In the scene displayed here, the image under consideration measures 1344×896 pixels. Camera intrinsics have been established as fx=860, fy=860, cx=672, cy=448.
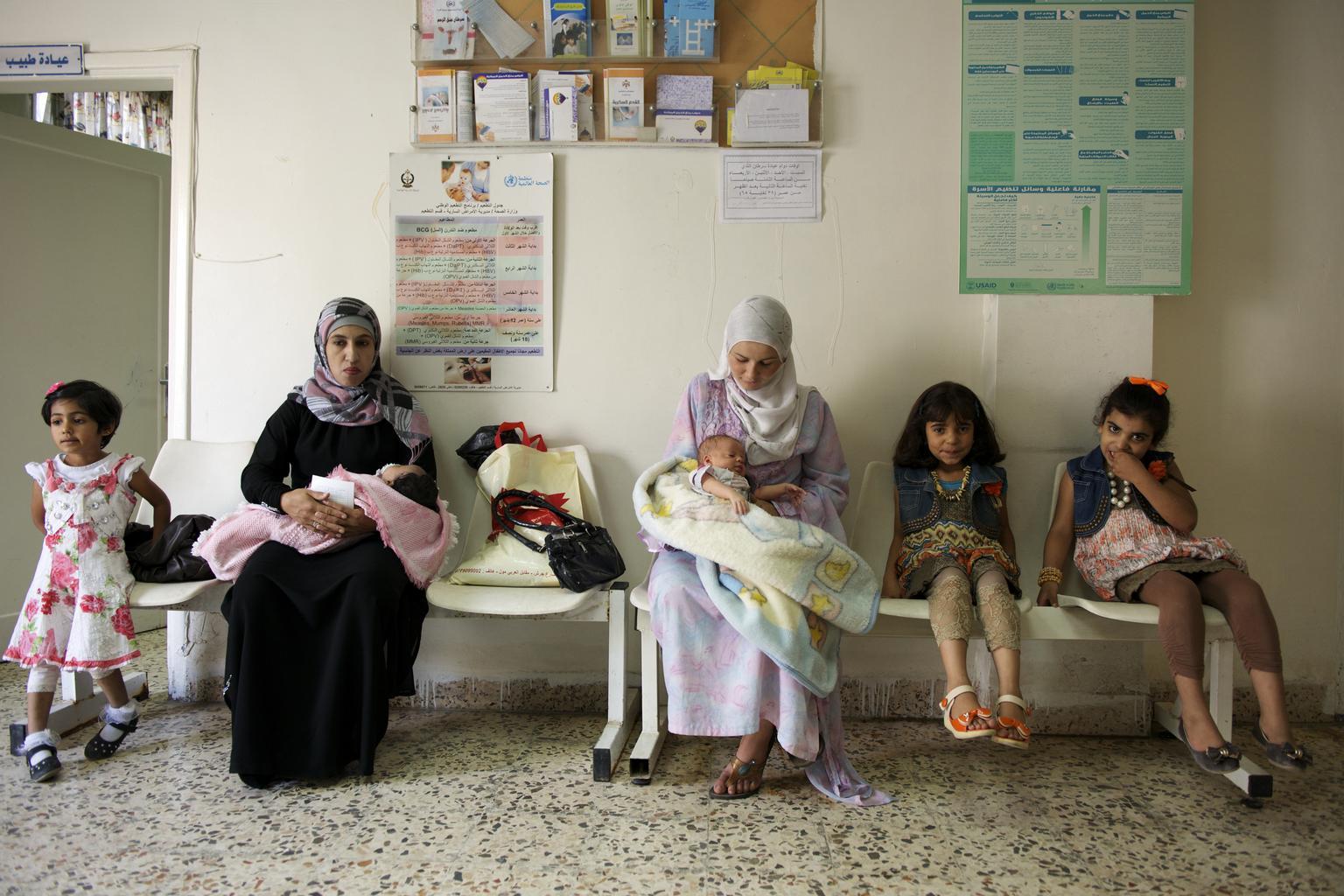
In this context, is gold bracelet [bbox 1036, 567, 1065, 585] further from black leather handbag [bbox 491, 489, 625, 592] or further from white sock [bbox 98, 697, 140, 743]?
white sock [bbox 98, 697, 140, 743]

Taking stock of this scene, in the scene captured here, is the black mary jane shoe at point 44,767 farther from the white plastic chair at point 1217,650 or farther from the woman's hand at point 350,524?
the white plastic chair at point 1217,650

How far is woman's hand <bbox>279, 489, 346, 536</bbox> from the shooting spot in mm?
2436

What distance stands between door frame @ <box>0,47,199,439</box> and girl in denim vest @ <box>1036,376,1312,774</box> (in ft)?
9.57

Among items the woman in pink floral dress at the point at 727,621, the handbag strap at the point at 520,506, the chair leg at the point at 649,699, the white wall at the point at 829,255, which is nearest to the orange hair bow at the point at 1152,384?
the white wall at the point at 829,255

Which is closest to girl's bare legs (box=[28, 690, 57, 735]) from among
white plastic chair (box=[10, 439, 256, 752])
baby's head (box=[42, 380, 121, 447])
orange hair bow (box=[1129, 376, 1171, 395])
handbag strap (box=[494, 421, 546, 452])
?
white plastic chair (box=[10, 439, 256, 752])

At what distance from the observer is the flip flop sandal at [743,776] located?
7.22 ft

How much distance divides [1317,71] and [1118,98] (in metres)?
0.68

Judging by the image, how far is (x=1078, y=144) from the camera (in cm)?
277

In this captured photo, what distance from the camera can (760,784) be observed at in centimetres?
226

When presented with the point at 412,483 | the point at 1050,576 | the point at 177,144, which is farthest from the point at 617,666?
the point at 177,144

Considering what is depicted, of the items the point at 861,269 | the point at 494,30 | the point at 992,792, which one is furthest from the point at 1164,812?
the point at 494,30

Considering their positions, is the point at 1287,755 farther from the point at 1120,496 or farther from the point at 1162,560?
the point at 1120,496

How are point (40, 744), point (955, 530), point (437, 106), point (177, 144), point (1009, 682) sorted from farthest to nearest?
point (177, 144) → point (437, 106) → point (955, 530) → point (40, 744) → point (1009, 682)

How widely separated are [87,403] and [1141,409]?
3041mm
